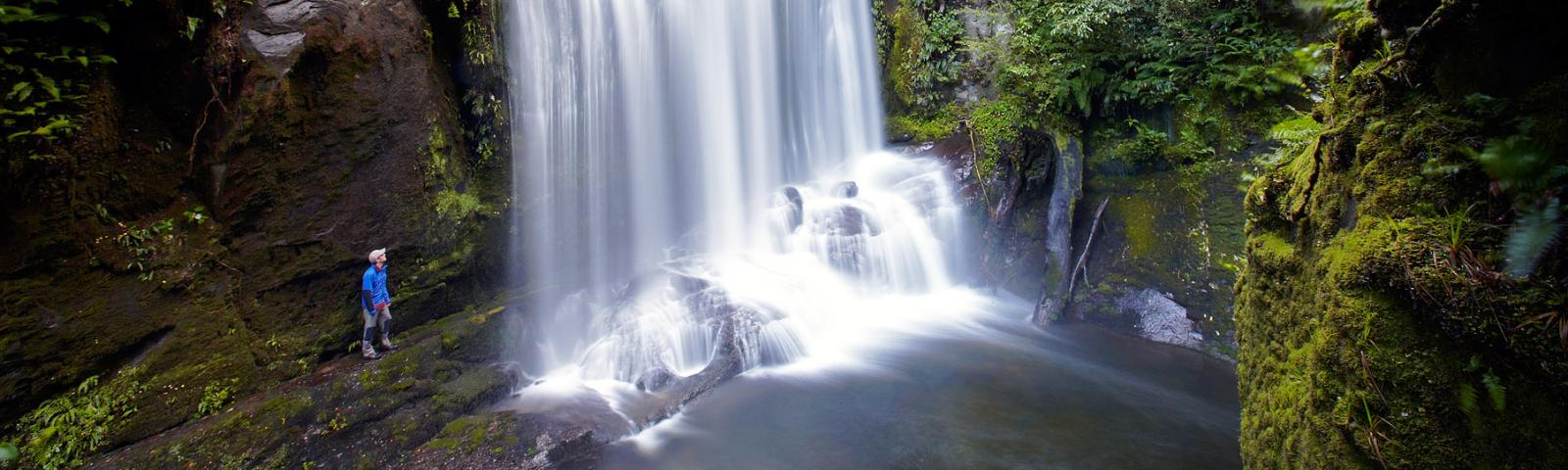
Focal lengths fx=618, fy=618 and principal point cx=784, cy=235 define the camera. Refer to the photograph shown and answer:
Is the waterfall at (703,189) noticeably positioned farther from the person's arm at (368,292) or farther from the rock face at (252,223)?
the person's arm at (368,292)

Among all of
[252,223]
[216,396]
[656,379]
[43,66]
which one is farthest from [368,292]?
[656,379]

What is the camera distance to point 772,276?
32.1ft

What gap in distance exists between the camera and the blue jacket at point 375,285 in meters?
6.62

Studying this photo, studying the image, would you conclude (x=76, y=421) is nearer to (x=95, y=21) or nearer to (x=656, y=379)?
(x=95, y=21)

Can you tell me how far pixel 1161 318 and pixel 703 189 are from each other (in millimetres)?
7648

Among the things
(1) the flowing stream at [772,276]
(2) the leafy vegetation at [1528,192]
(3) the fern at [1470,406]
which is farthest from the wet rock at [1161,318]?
(2) the leafy vegetation at [1528,192]

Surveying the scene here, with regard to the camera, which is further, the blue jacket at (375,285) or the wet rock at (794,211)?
the wet rock at (794,211)

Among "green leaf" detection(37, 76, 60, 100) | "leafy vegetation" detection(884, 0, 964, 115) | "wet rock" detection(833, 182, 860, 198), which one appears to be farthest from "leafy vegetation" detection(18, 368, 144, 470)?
"leafy vegetation" detection(884, 0, 964, 115)

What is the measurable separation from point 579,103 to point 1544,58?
9.42m

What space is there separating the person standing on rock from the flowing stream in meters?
1.51

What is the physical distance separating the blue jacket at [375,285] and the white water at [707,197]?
174 cm

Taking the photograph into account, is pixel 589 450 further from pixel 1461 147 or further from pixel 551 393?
pixel 1461 147

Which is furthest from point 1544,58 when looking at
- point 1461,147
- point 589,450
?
point 589,450

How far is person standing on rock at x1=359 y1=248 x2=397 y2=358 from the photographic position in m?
6.61
